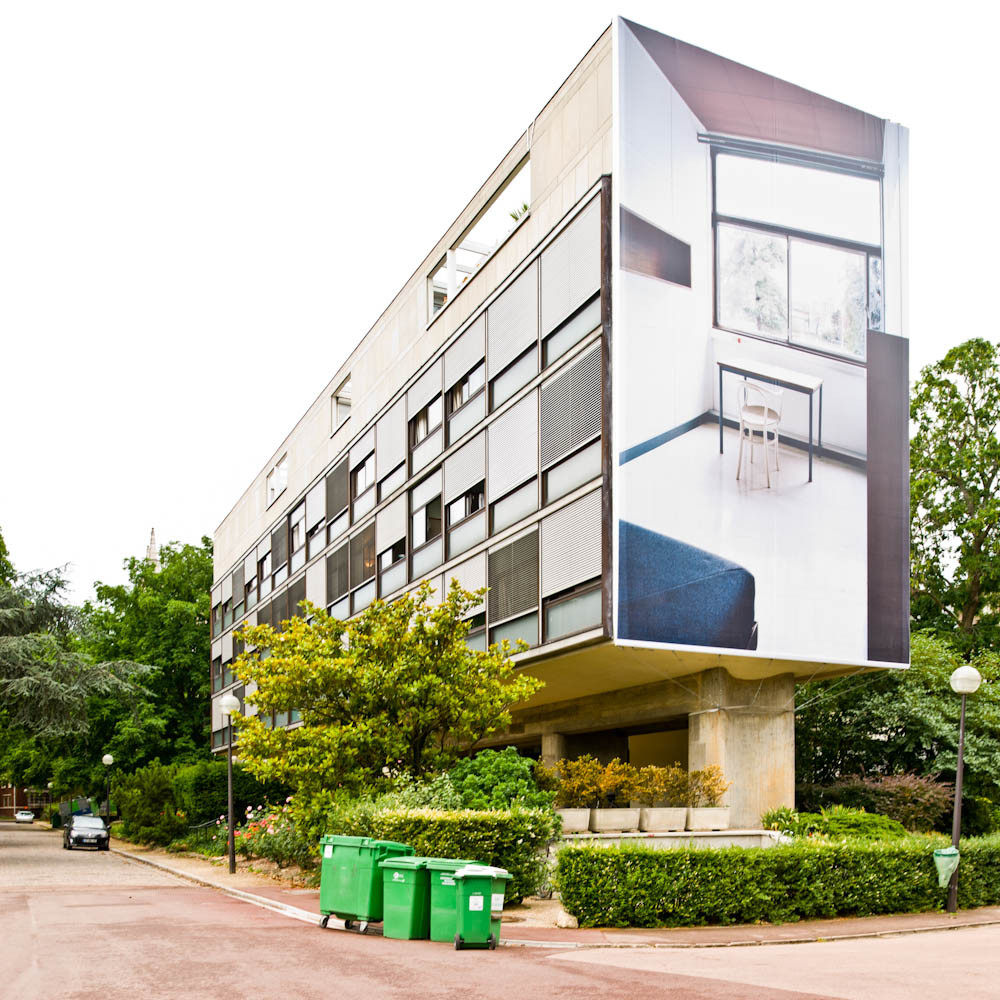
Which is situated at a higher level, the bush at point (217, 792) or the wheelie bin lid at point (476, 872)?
the wheelie bin lid at point (476, 872)

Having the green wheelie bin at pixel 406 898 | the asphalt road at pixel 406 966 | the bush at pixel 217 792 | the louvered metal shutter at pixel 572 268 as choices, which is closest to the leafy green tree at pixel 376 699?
the asphalt road at pixel 406 966

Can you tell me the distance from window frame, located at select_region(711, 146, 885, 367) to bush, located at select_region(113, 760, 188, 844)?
79.7 feet

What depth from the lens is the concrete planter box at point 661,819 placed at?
20219 millimetres

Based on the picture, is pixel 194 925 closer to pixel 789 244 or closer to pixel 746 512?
pixel 746 512

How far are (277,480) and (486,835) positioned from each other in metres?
35.1

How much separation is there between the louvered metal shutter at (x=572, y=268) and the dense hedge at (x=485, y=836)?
10.6m

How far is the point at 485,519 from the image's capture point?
90.4 feet

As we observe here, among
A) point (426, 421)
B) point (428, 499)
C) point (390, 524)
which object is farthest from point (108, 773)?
point (426, 421)

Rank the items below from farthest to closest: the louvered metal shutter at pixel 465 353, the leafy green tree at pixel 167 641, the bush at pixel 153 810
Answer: the leafy green tree at pixel 167 641
the bush at pixel 153 810
the louvered metal shutter at pixel 465 353

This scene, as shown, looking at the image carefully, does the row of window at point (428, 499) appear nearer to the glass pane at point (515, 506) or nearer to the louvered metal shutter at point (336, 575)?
the glass pane at point (515, 506)

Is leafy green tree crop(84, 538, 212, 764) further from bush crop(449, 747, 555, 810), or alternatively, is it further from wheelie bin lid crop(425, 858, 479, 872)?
wheelie bin lid crop(425, 858, 479, 872)

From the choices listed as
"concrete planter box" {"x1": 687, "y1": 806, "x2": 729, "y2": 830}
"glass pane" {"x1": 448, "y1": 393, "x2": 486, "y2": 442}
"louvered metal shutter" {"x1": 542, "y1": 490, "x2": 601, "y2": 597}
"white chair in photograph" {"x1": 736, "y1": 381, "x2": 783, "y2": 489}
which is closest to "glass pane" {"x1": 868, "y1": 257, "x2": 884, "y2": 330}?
"white chair in photograph" {"x1": 736, "y1": 381, "x2": 783, "y2": 489}

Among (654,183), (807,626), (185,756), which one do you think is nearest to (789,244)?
(654,183)

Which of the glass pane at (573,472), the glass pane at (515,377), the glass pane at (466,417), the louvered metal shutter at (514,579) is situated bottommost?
the louvered metal shutter at (514,579)
